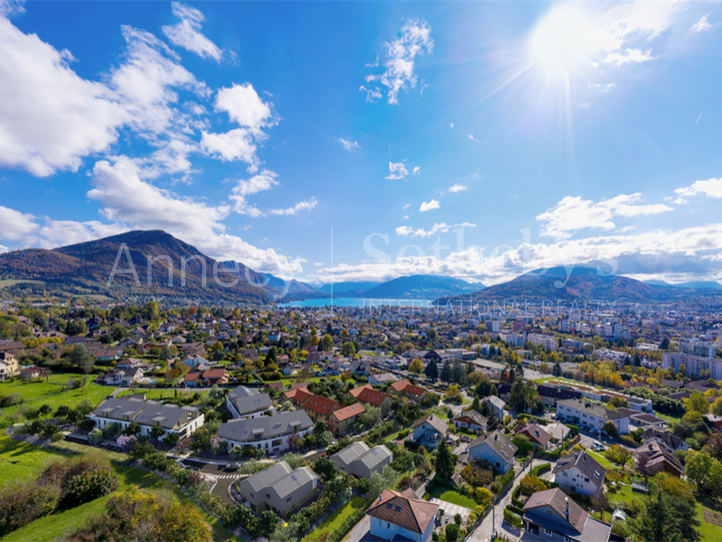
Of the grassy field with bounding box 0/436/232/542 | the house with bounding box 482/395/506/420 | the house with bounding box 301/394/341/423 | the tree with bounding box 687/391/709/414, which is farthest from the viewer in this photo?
the tree with bounding box 687/391/709/414

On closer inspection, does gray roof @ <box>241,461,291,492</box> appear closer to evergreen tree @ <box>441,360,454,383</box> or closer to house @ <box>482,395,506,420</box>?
house @ <box>482,395,506,420</box>

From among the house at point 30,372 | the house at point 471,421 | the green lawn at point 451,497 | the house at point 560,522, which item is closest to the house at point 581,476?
the house at point 560,522

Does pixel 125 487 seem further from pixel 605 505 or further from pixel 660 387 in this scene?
pixel 660 387

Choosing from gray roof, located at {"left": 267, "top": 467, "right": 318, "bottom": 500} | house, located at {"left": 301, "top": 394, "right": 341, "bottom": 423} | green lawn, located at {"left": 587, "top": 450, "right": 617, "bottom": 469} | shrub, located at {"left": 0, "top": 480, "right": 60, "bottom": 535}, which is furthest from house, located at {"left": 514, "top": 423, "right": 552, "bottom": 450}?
shrub, located at {"left": 0, "top": 480, "right": 60, "bottom": 535}

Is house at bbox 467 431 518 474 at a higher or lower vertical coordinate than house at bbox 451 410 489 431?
higher

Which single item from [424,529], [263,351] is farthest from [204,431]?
[263,351]

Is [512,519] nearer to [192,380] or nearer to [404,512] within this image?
[404,512]

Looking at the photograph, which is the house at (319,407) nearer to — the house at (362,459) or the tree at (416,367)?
the house at (362,459)
